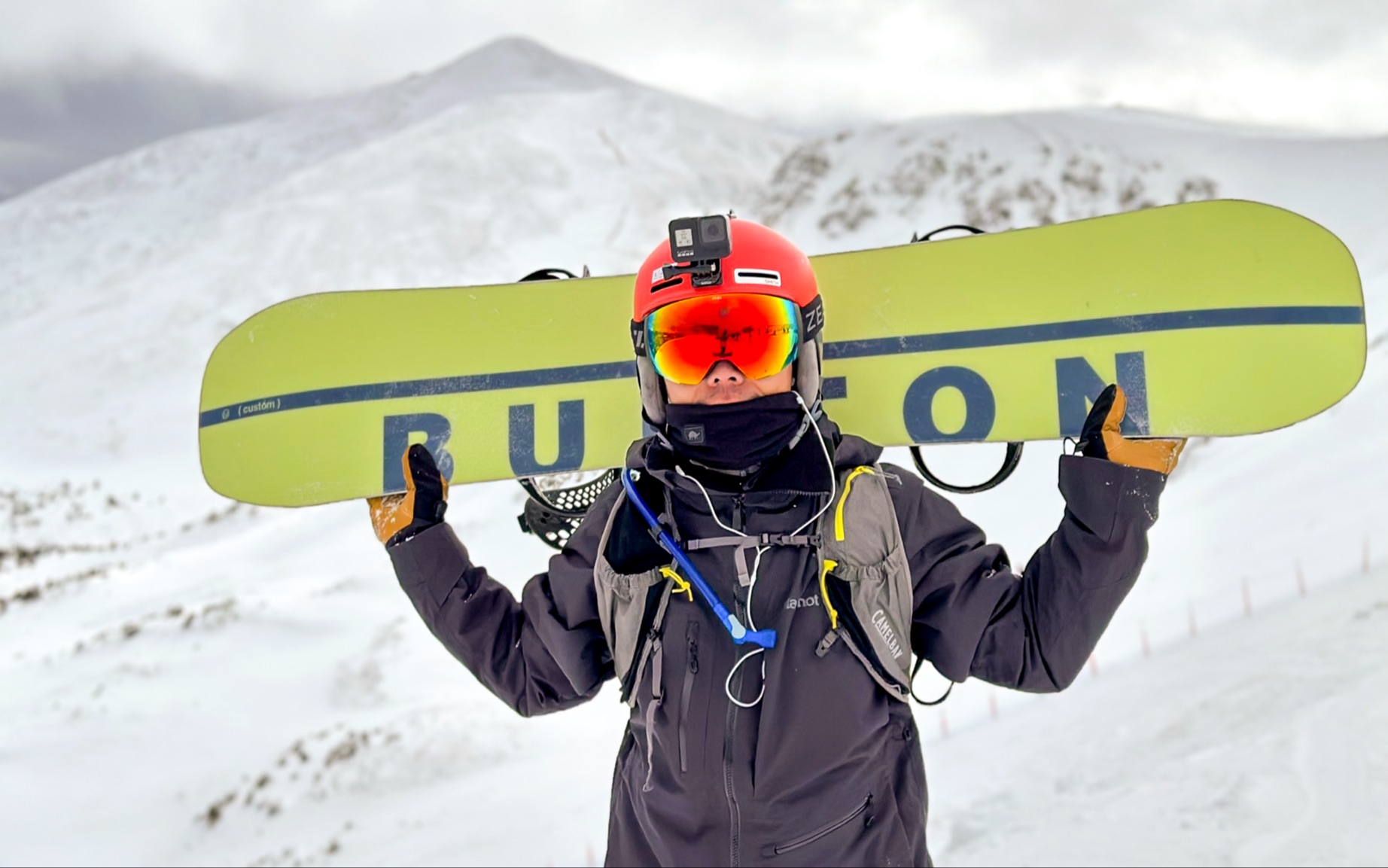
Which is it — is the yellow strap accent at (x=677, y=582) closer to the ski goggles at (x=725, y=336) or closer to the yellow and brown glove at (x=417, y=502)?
the ski goggles at (x=725, y=336)

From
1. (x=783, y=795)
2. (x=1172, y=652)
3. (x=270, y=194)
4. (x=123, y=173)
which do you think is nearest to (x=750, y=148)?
(x=270, y=194)

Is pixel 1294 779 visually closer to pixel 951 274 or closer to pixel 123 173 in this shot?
pixel 951 274

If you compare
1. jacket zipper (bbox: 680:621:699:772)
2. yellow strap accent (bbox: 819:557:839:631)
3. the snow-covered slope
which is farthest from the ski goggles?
the snow-covered slope

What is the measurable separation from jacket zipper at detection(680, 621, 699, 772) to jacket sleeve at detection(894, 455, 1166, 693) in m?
0.50

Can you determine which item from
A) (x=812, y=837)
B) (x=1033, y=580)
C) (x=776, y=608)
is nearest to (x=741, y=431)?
(x=776, y=608)

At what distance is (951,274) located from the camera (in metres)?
3.12

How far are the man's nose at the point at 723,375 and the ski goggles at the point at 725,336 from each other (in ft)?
0.04

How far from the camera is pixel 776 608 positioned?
5.98 feet

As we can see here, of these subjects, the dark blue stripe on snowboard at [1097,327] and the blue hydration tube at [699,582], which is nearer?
the blue hydration tube at [699,582]

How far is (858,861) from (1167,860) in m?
2.68

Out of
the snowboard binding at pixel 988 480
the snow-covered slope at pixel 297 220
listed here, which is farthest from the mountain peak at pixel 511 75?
the snowboard binding at pixel 988 480

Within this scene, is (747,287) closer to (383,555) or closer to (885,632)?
(885,632)

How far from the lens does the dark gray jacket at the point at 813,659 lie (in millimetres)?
1732

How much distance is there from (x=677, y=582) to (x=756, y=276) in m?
0.80
